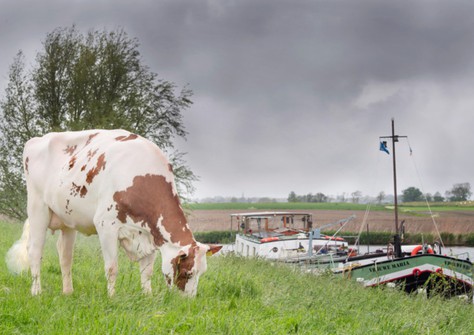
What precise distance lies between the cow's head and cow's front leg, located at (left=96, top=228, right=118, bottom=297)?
2.12 ft

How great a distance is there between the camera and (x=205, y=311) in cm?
634

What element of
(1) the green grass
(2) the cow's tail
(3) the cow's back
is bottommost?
(1) the green grass

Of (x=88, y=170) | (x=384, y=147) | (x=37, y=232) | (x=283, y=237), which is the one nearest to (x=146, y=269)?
(x=88, y=170)

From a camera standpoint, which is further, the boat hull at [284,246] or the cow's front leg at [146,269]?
the boat hull at [284,246]

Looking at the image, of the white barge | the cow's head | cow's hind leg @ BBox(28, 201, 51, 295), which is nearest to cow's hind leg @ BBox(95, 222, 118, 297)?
the cow's head

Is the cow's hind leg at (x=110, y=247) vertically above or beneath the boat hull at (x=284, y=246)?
above

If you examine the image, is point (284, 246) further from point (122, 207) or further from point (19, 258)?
point (122, 207)

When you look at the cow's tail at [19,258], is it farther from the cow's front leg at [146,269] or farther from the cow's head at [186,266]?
the cow's head at [186,266]

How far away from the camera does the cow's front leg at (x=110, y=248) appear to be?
671cm

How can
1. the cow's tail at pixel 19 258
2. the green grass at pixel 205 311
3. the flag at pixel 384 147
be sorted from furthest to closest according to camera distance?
the flag at pixel 384 147, the cow's tail at pixel 19 258, the green grass at pixel 205 311

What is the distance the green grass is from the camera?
5.59 metres

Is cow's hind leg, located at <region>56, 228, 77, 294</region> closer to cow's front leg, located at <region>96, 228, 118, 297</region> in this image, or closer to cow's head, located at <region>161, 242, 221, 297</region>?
cow's front leg, located at <region>96, 228, 118, 297</region>

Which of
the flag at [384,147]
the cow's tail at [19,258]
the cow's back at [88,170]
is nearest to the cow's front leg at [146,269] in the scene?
the cow's back at [88,170]

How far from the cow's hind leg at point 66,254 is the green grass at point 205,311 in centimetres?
15
